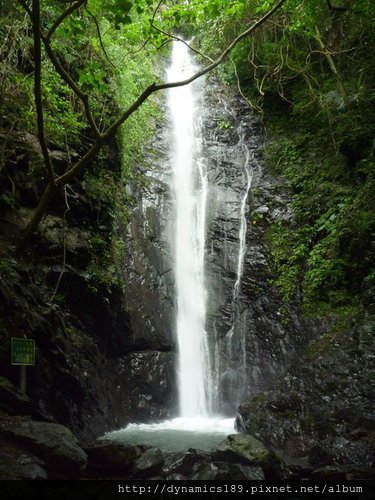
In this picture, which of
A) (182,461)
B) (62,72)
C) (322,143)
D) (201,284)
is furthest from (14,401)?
(322,143)

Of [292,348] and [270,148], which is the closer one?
[292,348]

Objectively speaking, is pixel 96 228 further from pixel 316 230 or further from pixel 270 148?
pixel 270 148

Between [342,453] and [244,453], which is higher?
[244,453]

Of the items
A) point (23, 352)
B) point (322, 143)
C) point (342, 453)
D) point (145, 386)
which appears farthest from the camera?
point (322, 143)

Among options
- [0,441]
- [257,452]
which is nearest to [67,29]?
[0,441]

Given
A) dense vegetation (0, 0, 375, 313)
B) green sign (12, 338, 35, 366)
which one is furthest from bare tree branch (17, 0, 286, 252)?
green sign (12, 338, 35, 366)

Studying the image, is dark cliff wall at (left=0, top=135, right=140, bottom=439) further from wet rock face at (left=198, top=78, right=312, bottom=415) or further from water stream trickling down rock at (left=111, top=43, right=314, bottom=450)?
wet rock face at (left=198, top=78, right=312, bottom=415)

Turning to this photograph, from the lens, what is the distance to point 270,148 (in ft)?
42.1

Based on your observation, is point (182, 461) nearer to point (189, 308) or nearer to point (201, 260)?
point (189, 308)

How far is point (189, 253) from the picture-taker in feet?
35.3

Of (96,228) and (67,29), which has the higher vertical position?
(67,29)

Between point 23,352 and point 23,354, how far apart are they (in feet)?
0.09

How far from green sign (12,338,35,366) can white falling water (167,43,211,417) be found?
159 inches

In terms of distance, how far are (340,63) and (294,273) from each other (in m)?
6.69
